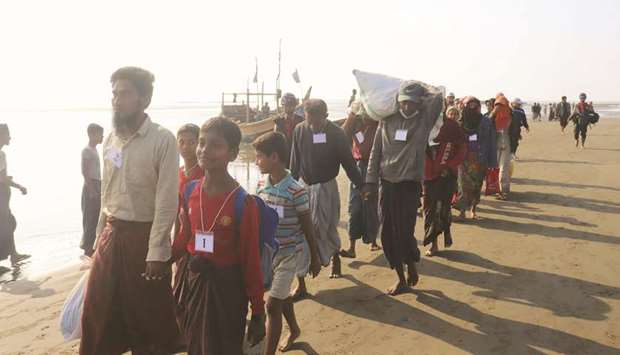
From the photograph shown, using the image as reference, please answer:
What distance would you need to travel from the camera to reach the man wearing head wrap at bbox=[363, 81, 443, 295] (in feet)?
15.2

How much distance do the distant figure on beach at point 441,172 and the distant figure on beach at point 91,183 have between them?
3.93m

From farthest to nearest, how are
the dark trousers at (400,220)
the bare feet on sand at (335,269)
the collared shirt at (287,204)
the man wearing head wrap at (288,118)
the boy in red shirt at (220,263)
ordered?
1. the man wearing head wrap at (288,118)
2. the bare feet on sand at (335,269)
3. the dark trousers at (400,220)
4. the collared shirt at (287,204)
5. the boy in red shirt at (220,263)

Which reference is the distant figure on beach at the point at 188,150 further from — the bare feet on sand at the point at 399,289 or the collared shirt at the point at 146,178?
the bare feet on sand at the point at 399,289

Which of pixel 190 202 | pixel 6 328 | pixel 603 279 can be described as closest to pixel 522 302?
pixel 603 279

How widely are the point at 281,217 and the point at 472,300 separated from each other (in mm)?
2247

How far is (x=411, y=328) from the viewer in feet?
13.9

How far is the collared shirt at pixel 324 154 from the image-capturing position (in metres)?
4.94

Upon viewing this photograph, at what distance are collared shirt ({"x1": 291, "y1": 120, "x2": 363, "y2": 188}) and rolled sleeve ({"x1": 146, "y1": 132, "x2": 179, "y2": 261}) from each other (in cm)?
220

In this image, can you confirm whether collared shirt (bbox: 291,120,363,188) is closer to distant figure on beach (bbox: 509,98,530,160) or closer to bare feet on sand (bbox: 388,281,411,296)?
bare feet on sand (bbox: 388,281,411,296)

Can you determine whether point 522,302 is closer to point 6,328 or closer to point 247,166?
point 6,328

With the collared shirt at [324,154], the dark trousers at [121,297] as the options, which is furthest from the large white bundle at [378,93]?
the dark trousers at [121,297]

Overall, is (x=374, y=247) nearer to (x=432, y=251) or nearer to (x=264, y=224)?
(x=432, y=251)

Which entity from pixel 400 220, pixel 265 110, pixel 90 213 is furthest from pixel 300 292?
pixel 265 110

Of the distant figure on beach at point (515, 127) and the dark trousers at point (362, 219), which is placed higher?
Result: the distant figure on beach at point (515, 127)
